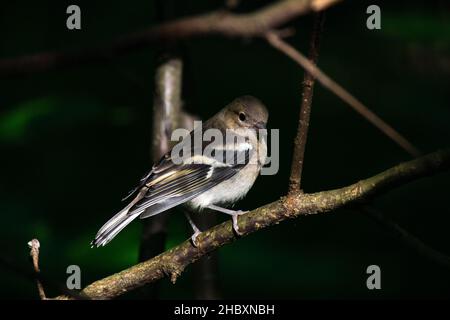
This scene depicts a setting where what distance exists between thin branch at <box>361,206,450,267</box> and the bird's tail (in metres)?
1.56

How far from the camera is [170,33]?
1.18 m

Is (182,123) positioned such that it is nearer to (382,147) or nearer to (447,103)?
(382,147)

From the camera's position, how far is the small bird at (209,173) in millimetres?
3918

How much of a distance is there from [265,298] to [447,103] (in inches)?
132

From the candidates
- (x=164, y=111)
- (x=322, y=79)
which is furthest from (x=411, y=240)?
(x=164, y=111)

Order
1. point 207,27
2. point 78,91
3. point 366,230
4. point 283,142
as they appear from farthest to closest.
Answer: point 78,91 → point 283,142 → point 366,230 → point 207,27

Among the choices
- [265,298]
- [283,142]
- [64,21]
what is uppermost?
[64,21]

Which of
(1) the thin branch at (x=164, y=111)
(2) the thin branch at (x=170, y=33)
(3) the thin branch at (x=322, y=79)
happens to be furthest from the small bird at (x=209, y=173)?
(2) the thin branch at (x=170, y=33)

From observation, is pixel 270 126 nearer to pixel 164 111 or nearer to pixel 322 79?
pixel 164 111

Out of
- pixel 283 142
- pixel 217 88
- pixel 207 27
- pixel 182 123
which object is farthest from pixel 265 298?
pixel 207 27

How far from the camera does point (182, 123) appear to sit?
15.2ft

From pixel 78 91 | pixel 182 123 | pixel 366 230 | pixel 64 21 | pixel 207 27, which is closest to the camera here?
pixel 207 27

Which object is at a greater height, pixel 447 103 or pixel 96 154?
pixel 447 103

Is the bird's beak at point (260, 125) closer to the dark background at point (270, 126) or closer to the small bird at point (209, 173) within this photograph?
the small bird at point (209, 173)
